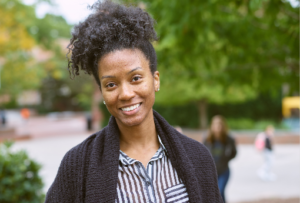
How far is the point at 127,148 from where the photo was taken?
5.38ft

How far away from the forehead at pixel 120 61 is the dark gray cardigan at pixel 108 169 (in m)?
0.33

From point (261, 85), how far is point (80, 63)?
404 centimetres

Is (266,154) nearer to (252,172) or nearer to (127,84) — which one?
(252,172)

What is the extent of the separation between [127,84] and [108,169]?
1.37 feet

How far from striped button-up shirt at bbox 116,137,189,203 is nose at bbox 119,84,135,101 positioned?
302 millimetres

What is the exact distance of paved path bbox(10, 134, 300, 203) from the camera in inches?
294

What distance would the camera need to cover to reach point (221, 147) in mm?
5676

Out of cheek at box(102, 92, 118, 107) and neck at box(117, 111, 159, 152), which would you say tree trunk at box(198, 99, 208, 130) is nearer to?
neck at box(117, 111, 159, 152)

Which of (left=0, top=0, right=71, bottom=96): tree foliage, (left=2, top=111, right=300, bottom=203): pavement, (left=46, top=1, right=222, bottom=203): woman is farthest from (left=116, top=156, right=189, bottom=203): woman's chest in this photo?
(left=0, top=0, right=71, bottom=96): tree foliage

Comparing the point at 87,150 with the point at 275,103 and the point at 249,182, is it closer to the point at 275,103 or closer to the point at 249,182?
the point at 249,182

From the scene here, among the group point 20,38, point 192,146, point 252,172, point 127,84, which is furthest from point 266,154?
point 20,38

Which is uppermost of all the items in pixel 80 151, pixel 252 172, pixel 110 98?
pixel 110 98

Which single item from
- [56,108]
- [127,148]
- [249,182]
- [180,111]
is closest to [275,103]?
[180,111]

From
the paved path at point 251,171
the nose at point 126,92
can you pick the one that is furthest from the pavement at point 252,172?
the nose at point 126,92
